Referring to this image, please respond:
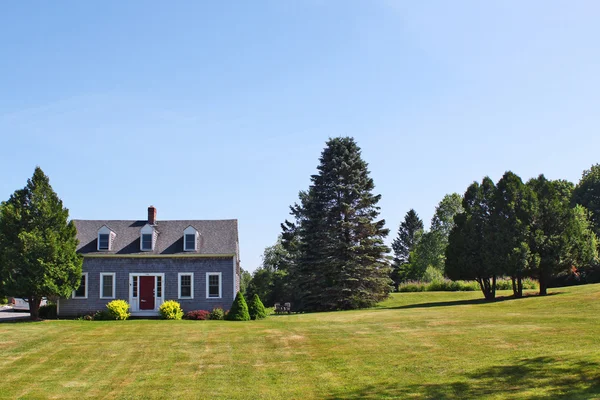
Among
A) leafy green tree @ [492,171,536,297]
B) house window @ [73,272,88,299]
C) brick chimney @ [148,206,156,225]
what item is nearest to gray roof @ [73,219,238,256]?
brick chimney @ [148,206,156,225]

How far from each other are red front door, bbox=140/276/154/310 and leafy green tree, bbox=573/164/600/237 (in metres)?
58.5

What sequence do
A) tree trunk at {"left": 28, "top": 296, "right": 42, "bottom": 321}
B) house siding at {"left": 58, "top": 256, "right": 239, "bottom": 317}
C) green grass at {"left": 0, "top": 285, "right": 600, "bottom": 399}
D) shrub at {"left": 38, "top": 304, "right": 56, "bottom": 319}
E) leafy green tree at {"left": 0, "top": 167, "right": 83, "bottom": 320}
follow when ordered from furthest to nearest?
house siding at {"left": 58, "top": 256, "right": 239, "bottom": 317}
shrub at {"left": 38, "top": 304, "right": 56, "bottom": 319}
tree trunk at {"left": 28, "top": 296, "right": 42, "bottom": 321}
leafy green tree at {"left": 0, "top": 167, "right": 83, "bottom": 320}
green grass at {"left": 0, "top": 285, "right": 600, "bottom": 399}

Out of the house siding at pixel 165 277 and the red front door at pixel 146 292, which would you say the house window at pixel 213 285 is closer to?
the house siding at pixel 165 277

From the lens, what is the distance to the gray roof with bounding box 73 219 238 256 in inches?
1441

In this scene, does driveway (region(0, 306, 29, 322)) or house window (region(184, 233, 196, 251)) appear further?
house window (region(184, 233, 196, 251))

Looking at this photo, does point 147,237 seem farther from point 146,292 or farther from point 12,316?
point 12,316

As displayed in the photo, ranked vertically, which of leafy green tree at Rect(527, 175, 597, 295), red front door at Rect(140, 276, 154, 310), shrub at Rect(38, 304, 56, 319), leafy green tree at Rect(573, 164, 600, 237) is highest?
leafy green tree at Rect(573, 164, 600, 237)

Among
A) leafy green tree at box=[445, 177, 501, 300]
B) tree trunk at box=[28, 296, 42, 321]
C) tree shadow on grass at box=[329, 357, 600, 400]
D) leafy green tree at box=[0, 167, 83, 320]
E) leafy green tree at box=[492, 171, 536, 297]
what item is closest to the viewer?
tree shadow on grass at box=[329, 357, 600, 400]

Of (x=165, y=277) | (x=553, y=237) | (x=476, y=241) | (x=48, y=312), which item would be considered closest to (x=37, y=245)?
(x=48, y=312)

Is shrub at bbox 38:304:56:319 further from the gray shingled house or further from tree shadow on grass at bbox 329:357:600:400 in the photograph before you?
tree shadow on grass at bbox 329:357:600:400

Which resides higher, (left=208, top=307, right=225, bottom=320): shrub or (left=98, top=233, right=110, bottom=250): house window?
(left=98, top=233, right=110, bottom=250): house window

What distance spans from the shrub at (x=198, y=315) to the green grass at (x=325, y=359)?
21.1 ft

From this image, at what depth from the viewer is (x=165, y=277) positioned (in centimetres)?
3619

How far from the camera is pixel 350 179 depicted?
153ft
